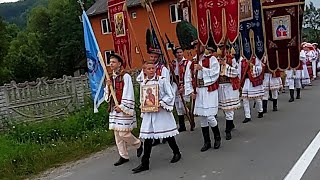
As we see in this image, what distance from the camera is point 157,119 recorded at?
7.51 meters

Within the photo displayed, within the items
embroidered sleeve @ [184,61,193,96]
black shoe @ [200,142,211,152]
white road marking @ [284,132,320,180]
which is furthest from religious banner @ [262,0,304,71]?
black shoe @ [200,142,211,152]

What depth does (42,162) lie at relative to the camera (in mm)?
8742

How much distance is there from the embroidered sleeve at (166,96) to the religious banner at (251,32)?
4501 millimetres

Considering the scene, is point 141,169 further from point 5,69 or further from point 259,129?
point 5,69

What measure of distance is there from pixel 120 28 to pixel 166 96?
3.42 meters

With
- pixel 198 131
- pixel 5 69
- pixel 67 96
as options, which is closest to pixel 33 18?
pixel 5 69

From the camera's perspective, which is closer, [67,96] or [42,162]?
[42,162]

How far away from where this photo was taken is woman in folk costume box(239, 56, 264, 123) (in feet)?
38.2

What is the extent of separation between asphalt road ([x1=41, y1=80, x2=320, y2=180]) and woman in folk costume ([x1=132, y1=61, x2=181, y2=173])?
31 cm

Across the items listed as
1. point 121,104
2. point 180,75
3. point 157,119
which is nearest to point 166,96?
point 157,119

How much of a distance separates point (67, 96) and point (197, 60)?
656 cm

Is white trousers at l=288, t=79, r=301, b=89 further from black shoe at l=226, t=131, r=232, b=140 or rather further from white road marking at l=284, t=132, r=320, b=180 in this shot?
white road marking at l=284, t=132, r=320, b=180

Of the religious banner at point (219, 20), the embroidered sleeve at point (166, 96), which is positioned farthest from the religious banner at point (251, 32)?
the embroidered sleeve at point (166, 96)

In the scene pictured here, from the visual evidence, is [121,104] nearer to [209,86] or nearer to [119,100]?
[119,100]
